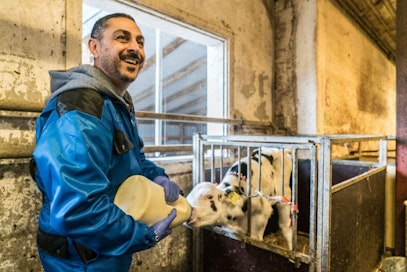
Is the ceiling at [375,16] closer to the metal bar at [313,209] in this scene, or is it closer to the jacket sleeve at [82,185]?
the metal bar at [313,209]

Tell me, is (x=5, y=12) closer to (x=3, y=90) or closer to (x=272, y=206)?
(x=3, y=90)

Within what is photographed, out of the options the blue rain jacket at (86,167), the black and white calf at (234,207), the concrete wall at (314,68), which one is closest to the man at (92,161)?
the blue rain jacket at (86,167)

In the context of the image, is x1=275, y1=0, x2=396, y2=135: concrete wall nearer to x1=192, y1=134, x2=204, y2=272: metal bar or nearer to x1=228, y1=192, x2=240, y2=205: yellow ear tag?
x1=192, y1=134, x2=204, y2=272: metal bar

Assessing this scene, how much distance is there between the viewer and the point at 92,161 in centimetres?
96

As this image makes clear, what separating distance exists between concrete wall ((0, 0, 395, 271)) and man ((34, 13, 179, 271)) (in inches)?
23.8

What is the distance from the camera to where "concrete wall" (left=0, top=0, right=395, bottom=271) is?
5.48 ft

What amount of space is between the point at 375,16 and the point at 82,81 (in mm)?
5878

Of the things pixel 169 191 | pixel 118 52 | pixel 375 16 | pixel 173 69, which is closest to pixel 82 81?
pixel 118 52

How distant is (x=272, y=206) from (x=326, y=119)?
2.27m

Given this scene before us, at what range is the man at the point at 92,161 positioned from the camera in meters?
0.93

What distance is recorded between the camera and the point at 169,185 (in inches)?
60.3

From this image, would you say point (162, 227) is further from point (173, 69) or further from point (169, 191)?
point (173, 69)

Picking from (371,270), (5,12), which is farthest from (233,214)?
(5,12)

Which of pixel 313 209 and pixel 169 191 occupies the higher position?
pixel 169 191
